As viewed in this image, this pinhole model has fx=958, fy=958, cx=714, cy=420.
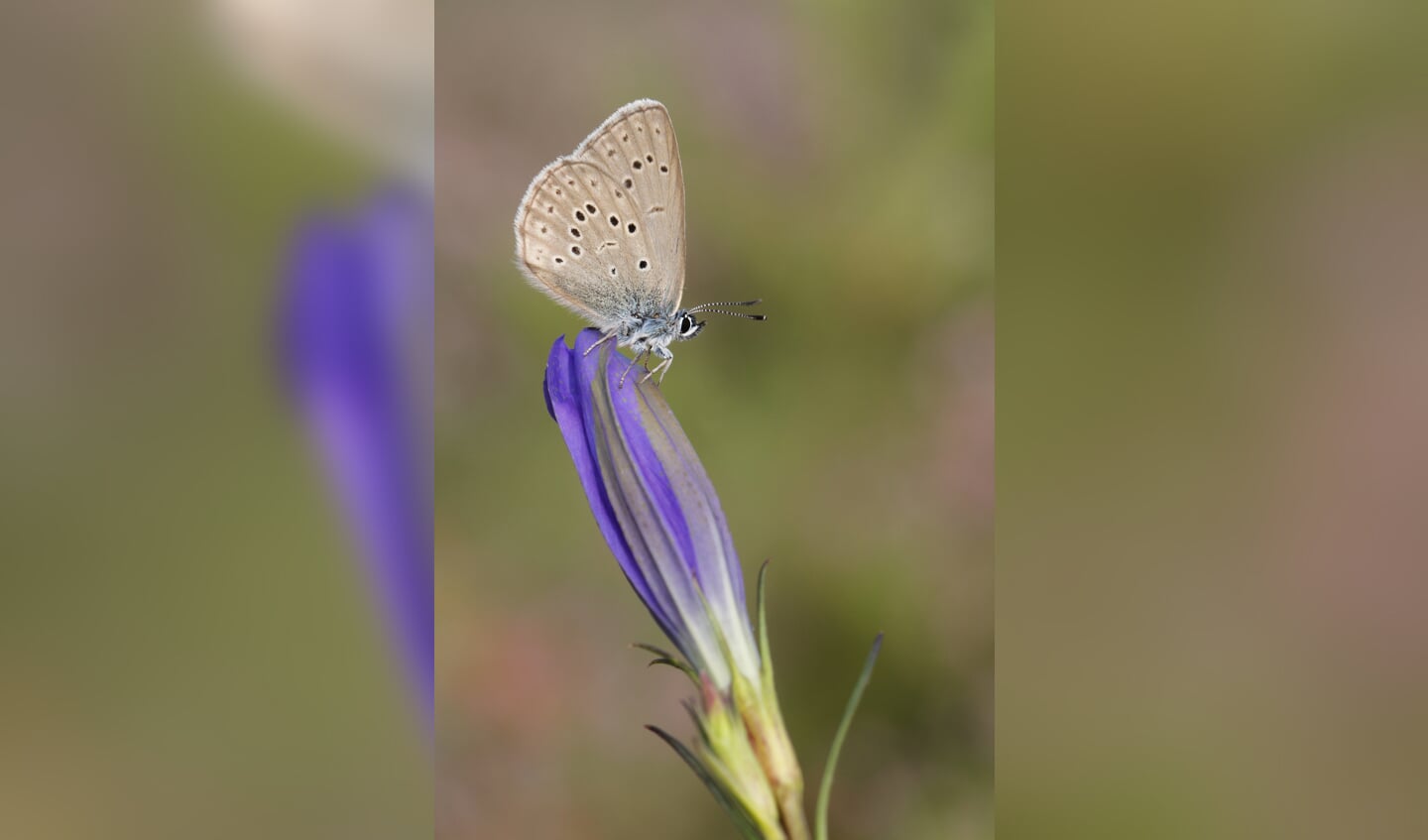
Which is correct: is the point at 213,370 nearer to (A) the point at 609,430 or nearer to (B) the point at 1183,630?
(A) the point at 609,430

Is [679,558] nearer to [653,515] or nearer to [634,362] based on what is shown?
[653,515]

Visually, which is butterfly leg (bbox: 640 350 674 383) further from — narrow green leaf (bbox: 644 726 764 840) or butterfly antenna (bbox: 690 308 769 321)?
narrow green leaf (bbox: 644 726 764 840)

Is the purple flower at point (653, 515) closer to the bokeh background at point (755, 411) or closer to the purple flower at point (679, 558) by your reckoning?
the purple flower at point (679, 558)

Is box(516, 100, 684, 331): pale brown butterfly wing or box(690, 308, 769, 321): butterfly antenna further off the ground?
box(516, 100, 684, 331): pale brown butterfly wing

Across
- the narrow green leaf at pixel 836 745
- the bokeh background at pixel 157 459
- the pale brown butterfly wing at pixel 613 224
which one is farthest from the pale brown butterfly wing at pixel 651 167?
the narrow green leaf at pixel 836 745

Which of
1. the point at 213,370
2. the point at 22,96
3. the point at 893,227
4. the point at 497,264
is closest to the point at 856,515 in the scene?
the point at 893,227

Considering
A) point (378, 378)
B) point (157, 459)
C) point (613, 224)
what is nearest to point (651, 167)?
point (613, 224)

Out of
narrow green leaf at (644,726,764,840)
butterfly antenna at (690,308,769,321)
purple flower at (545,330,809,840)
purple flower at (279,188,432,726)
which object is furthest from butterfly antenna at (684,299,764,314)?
narrow green leaf at (644,726,764,840)
